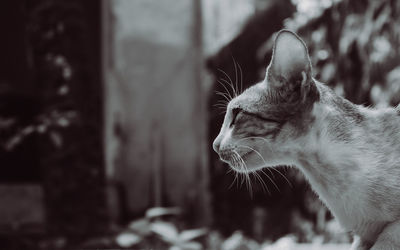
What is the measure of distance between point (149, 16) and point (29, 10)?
3.50 feet

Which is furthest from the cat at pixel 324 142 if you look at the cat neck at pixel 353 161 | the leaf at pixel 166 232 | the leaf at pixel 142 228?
the leaf at pixel 142 228

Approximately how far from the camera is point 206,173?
16.7ft

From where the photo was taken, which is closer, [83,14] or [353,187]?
[353,187]

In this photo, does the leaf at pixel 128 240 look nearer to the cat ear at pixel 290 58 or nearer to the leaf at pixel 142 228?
the leaf at pixel 142 228

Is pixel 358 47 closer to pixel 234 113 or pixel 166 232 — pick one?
pixel 166 232

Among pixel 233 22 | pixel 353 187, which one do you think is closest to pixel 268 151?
pixel 353 187

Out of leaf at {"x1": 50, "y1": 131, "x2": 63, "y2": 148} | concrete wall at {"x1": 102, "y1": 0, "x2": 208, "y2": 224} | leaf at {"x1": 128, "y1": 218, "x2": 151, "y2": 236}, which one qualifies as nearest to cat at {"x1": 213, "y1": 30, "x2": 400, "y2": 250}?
leaf at {"x1": 128, "y1": 218, "x2": 151, "y2": 236}

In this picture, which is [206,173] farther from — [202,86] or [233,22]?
[233,22]

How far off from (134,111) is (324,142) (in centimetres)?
294

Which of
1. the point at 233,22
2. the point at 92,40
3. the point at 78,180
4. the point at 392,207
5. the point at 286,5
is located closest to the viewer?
the point at 392,207

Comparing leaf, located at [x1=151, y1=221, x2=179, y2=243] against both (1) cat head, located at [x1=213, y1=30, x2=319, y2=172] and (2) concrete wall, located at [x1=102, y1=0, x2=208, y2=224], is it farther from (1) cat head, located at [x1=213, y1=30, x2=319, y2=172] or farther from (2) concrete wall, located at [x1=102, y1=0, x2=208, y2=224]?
(1) cat head, located at [x1=213, y1=30, x2=319, y2=172]

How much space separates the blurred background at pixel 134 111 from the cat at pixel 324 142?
1.50 metres

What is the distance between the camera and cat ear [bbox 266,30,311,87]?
218 centimetres

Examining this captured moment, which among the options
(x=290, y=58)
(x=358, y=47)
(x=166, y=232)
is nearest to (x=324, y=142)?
(x=290, y=58)
